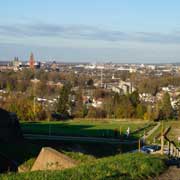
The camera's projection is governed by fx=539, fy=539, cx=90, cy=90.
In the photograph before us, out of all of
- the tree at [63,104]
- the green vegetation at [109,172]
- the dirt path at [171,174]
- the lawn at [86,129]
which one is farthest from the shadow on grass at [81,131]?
the green vegetation at [109,172]

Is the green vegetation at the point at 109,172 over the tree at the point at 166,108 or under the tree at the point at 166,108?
over

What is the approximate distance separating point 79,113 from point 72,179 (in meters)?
72.0

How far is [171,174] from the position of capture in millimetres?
12367

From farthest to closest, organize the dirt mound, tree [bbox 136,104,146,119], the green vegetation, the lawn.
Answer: tree [bbox 136,104,146,119], the lawn, the dirt mound, the green vegetation

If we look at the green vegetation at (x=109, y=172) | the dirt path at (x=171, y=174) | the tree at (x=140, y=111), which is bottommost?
the tree at (x=140, y=111)

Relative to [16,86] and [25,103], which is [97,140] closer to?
[25,103]

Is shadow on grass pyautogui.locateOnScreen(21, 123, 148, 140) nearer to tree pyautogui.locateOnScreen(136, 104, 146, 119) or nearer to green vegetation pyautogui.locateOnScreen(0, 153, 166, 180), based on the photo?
tree pyautogui.locateOnScreen(136, 104, 146, 119)

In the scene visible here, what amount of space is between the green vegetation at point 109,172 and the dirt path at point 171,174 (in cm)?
14

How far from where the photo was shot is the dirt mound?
13.9m

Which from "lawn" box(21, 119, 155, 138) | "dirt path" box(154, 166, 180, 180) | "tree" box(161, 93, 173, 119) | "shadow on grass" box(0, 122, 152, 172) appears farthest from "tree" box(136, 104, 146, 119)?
"dirt path" box(154, 166, 180, 180)

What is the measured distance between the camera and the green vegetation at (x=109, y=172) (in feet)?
31.8

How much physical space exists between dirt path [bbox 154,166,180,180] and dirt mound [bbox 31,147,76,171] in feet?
8.21

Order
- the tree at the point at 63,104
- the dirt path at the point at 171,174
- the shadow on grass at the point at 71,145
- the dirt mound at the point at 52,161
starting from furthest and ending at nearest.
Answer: the tree at the point at 63,104 → the shadow on grass at the point at 71,145 → the dirt mound at the point at 52,161 → the dirt path at the point at 171,174

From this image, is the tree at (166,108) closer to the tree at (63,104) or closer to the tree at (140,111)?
the tree at (140,111)
